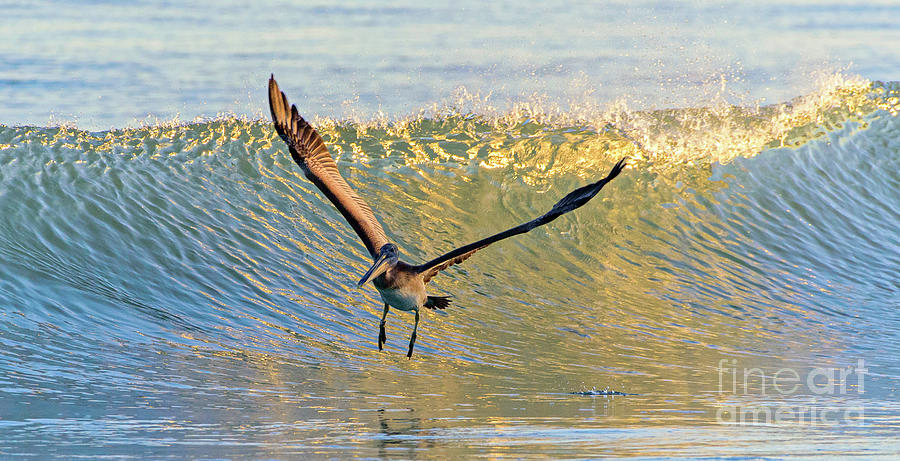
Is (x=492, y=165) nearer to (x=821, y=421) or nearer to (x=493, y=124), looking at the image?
(x=493, y=124)

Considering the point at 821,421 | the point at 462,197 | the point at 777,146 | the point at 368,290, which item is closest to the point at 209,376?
the point at 368,290

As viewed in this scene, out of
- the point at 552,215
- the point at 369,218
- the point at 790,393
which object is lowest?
the point at 790,393

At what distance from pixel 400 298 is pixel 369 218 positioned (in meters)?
0.97

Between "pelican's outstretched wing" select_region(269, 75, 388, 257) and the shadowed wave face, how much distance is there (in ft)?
3.94

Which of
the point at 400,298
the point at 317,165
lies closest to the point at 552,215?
the point at 400,298

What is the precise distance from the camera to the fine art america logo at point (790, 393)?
273 inches

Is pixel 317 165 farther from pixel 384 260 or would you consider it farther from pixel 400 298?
pixel 400 298

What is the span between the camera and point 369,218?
317 inches

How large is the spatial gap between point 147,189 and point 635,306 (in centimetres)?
618

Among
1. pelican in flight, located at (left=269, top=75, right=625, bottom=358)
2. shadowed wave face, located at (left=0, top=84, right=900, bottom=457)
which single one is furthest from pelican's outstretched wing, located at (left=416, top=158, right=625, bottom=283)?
shadowed wave face, located at (left=0, top=84, right=900, bottom=457)

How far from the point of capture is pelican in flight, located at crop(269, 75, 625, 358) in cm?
716

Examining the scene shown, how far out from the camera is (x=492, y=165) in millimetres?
14766

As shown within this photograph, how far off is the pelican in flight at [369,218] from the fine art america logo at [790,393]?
1971mm

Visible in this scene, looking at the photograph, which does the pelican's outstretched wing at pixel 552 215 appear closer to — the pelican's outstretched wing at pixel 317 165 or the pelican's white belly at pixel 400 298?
the pelican's white belly at pixel 400 298
